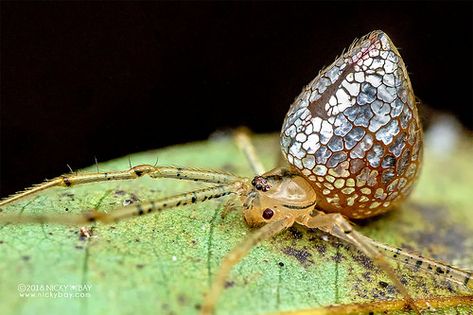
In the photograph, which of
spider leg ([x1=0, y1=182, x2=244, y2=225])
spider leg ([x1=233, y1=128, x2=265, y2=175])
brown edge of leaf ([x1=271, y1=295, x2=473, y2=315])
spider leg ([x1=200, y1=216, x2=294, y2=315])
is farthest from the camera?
spider leg ([x1=233, y1=128, x2=265, y2=175])

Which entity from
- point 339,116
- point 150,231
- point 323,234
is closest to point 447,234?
point 323,234

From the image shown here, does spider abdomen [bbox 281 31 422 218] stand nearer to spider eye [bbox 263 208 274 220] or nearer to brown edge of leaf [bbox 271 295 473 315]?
spider eye [bbox 263 208 274 220]

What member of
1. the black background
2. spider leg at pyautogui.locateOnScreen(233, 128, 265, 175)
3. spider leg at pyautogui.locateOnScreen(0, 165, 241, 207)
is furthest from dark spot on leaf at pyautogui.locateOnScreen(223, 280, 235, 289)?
the black background

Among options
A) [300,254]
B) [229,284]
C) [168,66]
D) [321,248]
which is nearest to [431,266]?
[321,248]

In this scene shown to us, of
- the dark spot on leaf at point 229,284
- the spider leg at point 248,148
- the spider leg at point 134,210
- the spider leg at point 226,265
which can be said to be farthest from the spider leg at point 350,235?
the spider leg at point 248,148

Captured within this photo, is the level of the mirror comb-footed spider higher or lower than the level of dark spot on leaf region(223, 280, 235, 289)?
higher

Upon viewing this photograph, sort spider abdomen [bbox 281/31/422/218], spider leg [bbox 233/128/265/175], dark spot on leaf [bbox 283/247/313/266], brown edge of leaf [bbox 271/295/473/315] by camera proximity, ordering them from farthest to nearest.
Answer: spider leg [bbox 233/128/265/175] < spider abdomen [bbox 281/31/422/218] < dark spot on leaf [bbox 283/247/313/266] < brown edge of leaf [bbox 271/295/473/315]

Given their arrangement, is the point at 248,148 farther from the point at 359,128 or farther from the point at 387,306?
the point at 387,306
